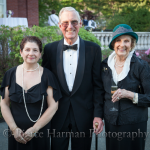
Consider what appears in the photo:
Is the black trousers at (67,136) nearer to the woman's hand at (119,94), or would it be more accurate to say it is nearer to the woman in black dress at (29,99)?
the woman in black dress at (29,99)

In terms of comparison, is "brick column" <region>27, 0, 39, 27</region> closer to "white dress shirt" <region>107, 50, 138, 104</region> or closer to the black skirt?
"white dress shirt" <region>107, 50, 138, 104</region>

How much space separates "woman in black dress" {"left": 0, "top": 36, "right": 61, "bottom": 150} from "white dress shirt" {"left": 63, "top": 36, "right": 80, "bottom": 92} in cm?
20

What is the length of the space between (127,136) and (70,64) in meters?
1.15

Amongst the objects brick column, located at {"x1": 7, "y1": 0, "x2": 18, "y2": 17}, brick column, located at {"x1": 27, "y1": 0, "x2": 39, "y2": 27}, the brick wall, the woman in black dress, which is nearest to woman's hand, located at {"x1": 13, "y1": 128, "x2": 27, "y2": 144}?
the woman in black dress

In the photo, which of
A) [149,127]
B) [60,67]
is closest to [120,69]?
[60,67]

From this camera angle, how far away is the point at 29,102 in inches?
100

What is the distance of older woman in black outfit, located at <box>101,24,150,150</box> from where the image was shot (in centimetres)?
255

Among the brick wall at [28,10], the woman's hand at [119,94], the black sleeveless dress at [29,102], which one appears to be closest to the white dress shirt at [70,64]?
the black sleeveless dress at [29,102]

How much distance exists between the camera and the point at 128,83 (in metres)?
2.59

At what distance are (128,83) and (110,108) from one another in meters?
0.38

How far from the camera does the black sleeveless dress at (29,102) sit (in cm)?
255

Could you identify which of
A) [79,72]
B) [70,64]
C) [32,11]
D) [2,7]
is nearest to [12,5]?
[2,7]

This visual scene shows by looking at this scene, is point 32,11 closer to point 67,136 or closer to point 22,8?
point 22,8

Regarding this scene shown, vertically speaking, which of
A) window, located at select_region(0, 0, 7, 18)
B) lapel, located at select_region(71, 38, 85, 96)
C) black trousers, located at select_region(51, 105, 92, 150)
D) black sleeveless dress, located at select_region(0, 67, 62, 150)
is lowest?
black trousers, located at select_region(51, 105, 92, 150)
